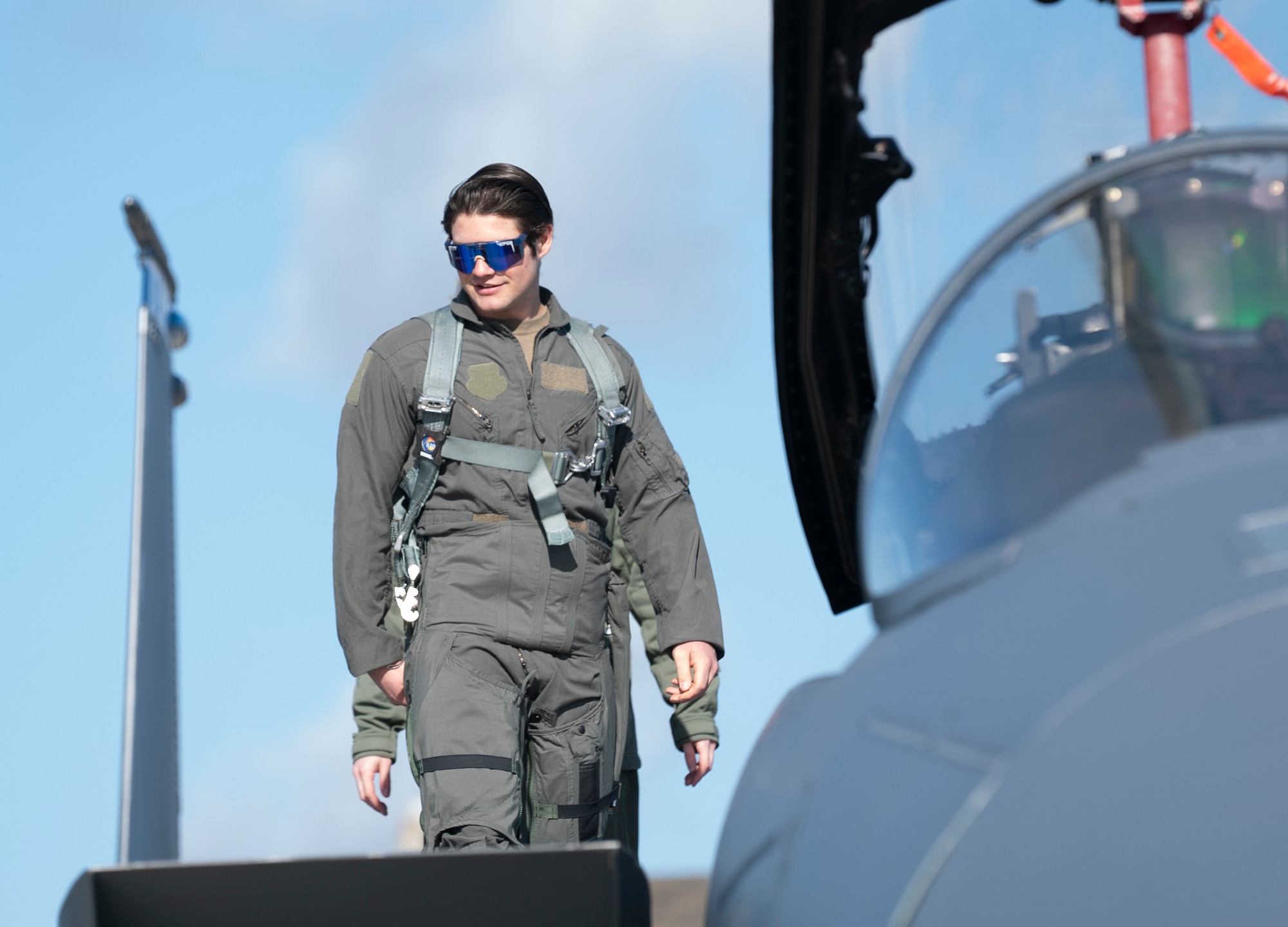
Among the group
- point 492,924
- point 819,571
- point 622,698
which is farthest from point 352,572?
point 492,924

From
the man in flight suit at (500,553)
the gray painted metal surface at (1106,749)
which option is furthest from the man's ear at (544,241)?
the gray painted metal surface at (1106,749)

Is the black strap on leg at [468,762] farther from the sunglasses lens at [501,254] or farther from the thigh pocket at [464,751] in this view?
the sunglasses lens at [501,254]

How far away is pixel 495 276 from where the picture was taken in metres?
4.02

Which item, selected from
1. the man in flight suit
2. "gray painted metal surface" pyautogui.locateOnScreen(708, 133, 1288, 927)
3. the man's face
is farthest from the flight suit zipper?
"gray painted metal surface" pyautogui.locateOnScreen(708, 133, 1288, 927)

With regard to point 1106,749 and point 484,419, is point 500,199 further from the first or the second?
point 1106,749

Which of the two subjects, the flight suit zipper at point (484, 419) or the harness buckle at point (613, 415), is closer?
the flight suit zipper at point (484, 419)

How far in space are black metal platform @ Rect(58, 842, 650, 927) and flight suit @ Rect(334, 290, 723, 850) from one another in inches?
42.5

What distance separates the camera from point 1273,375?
1877 millimetres

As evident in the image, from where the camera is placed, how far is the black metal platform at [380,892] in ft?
8.36

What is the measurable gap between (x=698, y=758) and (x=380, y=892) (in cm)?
172

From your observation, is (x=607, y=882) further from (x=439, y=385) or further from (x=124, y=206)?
(x=124, y=206)

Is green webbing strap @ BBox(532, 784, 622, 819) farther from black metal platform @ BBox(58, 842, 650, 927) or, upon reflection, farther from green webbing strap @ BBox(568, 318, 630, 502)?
black metal platform @ BBox(58, 842, 650, 927)

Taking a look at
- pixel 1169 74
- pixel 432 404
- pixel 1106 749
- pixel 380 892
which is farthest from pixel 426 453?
pixel 1106 749

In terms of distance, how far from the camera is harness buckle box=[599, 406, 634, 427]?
4.06 meters
